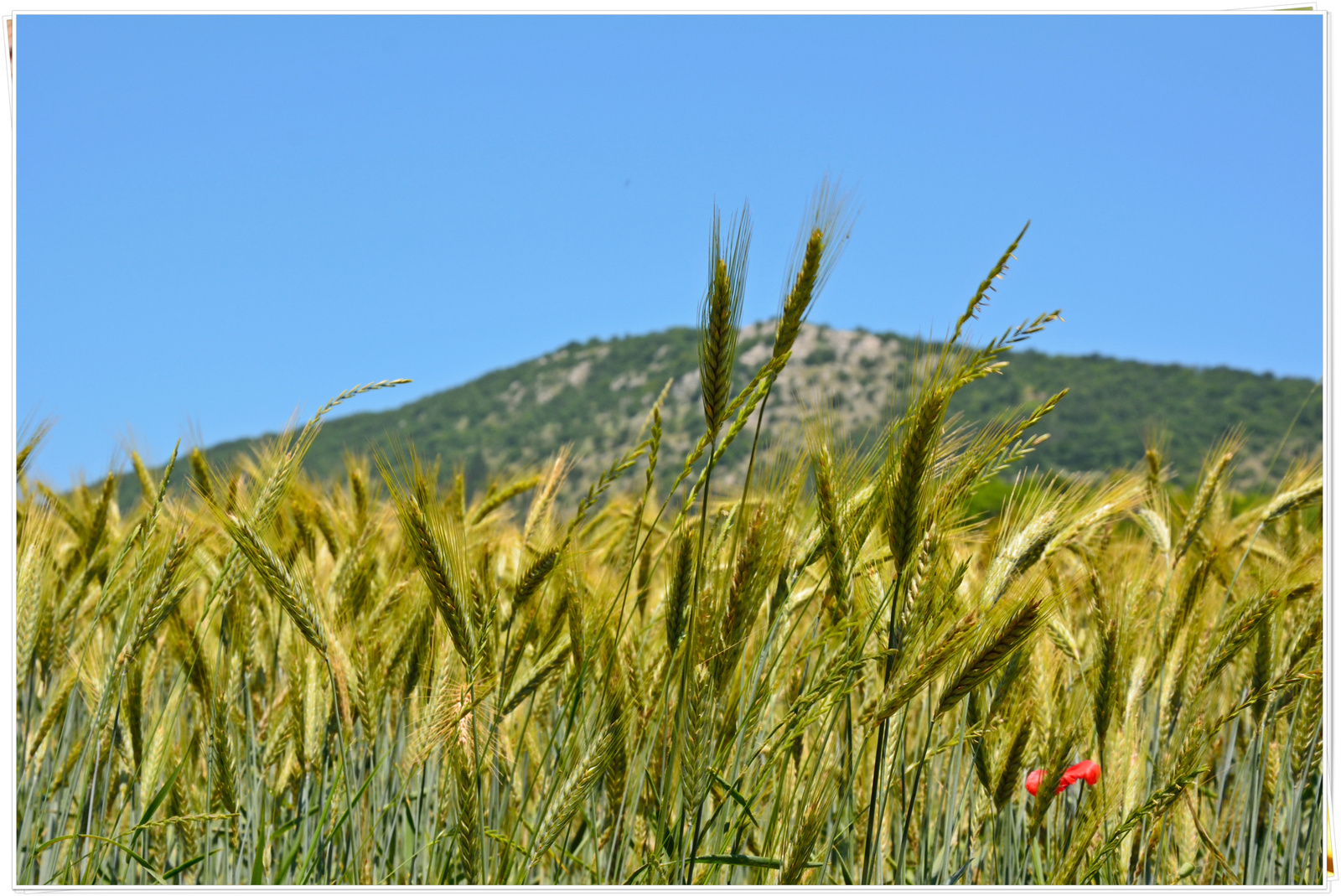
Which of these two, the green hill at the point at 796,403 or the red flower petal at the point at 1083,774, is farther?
the green hill at the point at 796,403

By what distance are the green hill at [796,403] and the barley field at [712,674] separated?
160mm

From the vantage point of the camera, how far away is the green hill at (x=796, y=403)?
2172 cm

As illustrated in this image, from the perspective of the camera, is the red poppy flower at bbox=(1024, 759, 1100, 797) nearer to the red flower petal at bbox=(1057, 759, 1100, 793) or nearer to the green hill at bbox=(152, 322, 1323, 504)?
the red flower petal at bbox=(1057, 759, 1100, 793)

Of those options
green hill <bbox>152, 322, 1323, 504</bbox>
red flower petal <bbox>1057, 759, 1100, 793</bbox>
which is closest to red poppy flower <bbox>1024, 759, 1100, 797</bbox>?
red flower petal <bbox>1057, 759, 1100, 793</bbox>

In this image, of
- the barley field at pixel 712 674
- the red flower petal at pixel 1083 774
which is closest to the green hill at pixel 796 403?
the barley field at pixel 712 674

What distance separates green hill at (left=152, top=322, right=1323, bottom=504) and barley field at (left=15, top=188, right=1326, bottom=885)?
160 millimetres

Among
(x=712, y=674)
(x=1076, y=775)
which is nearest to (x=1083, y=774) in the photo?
(x=1076, y=775)

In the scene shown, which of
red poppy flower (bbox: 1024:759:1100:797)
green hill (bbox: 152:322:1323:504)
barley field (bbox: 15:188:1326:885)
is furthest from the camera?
green hill (bbox: 152:322:1323:504)

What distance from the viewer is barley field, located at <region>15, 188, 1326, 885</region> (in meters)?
1.33

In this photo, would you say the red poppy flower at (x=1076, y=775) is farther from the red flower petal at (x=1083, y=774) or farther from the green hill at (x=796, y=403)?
the green hill at (x=796, y=403)

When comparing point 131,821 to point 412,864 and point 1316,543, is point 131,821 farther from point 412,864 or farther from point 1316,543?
point 1316,543

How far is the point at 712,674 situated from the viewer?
51.7 inches

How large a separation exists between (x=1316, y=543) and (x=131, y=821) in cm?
297

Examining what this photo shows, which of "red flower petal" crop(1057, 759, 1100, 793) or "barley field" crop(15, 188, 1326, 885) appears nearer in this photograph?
"barley field" crop(15, 188, 1326, 885)
